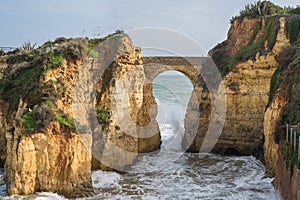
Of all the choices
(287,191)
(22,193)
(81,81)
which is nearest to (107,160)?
(81,81)

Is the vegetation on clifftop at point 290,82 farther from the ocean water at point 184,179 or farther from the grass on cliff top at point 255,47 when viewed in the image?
the ocean water at point 184,179

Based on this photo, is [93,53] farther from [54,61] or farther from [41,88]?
[41,88]

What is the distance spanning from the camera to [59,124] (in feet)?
46.4

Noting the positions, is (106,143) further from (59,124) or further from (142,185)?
(59,124)

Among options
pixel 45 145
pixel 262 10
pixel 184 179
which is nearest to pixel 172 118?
pixel 262 10

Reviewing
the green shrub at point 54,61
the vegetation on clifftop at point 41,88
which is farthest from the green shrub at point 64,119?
the green shrub at point 54,61

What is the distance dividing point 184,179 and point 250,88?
25.8ft

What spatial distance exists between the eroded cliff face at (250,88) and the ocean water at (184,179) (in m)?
1.07

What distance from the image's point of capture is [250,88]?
22.5 m

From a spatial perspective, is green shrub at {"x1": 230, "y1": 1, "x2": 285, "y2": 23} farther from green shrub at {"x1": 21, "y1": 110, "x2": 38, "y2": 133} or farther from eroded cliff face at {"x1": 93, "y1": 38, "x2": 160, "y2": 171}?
green shrub at {"x1": 21, "y1": 110, "x2": 38, "y2": 133}

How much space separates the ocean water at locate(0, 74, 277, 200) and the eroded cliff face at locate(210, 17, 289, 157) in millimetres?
1067

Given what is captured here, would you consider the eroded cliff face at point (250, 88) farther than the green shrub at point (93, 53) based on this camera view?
Yes

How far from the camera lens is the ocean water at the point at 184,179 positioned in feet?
49.2

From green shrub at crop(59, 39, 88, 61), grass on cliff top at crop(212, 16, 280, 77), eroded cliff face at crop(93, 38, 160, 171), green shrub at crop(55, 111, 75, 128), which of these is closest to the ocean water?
eroded cliff face at crop(93, 38, 160, 171)
